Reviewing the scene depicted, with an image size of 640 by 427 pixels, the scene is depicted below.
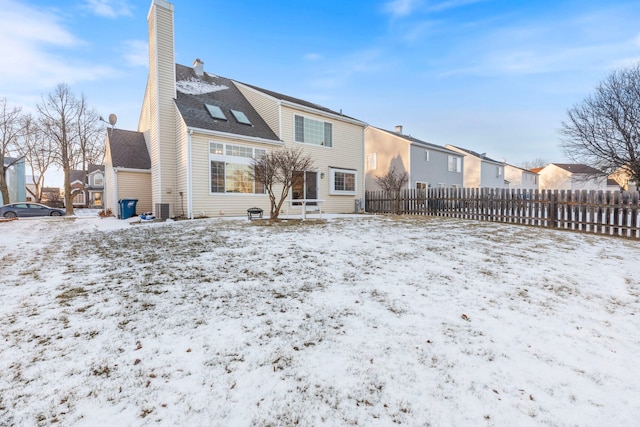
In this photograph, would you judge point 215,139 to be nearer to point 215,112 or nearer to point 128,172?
point 215,112

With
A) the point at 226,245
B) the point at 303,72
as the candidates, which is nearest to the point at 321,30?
the point at 303,72

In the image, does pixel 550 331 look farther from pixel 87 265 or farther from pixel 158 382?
pixel 87 265

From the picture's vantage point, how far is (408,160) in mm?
20562

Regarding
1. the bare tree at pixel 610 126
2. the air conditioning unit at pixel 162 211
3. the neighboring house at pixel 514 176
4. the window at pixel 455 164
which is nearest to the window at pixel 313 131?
the air conditioning unit at pixel 162 211

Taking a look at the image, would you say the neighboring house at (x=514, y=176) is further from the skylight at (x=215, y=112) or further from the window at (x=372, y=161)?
the skylight at (x=215, y=112)

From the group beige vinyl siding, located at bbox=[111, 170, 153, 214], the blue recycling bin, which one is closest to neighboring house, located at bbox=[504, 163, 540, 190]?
beige vinyl siding, located at bbox=[111, 170, 153, 214]

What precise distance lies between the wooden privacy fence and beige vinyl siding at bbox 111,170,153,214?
13153 millimetres

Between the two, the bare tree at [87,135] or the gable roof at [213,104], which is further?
the bare tree at [87,135]

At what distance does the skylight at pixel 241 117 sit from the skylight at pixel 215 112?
2.15ft

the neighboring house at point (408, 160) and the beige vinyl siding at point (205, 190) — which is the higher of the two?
the neighboring house at point (408, 160)

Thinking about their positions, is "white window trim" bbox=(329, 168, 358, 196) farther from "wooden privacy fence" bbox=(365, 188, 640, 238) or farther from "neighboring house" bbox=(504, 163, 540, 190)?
"neighboring house" bbox=(504, 163, 540, 190)

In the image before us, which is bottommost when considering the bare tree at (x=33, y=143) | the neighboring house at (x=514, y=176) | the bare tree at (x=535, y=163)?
the neighboring house at (x=514, y=176)

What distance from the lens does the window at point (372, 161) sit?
74.7 feet

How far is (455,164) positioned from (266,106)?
724 inches
